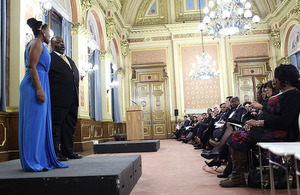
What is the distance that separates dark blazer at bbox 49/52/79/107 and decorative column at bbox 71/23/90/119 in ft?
12.9

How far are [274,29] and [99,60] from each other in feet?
24.1

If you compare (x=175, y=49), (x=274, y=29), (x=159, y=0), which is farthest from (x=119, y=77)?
(x=274, y=29)

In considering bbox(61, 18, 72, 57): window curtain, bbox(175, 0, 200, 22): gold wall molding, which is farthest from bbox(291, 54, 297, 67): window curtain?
bbox(61, 18, 72, 57): window curtain

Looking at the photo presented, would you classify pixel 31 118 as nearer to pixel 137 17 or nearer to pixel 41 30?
pixel 41 30

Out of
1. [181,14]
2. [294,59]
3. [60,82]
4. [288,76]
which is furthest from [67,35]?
[294,59]

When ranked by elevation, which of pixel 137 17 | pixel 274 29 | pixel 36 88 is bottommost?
pixel 36 88

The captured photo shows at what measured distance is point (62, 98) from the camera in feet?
8.24

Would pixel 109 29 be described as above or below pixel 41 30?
above

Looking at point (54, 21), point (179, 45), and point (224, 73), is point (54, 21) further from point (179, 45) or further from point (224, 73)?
point (224, 73)

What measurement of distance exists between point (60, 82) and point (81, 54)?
4.40 m

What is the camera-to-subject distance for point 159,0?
1241 centimetres

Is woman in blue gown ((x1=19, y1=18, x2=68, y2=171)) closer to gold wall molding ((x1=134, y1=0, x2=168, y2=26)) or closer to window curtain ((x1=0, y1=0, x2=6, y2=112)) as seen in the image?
window curtain ((x1=0, y1=0, x2=6, y2=112))

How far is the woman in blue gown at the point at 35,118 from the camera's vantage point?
6.72 feet

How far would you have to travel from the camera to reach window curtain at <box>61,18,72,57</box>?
623 cm
